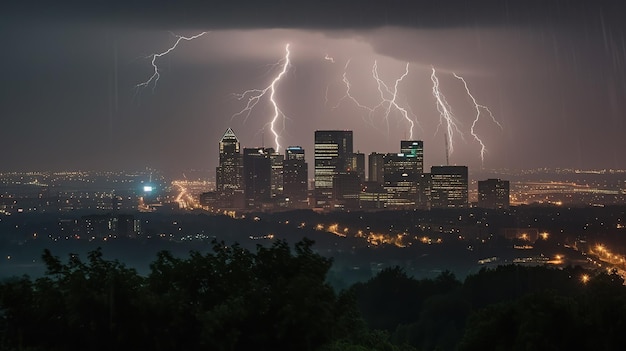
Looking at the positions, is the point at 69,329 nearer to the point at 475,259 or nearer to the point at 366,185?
the point at 475,259

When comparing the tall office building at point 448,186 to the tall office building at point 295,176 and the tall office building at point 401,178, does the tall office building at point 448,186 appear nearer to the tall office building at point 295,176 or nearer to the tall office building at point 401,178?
the tall office building at point 401,178

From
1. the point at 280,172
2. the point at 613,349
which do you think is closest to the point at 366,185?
the point at 280,172

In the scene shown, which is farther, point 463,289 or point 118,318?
point 463,289

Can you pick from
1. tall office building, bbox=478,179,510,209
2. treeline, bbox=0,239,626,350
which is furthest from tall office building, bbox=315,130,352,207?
treeline, bbox=0,239,626,350

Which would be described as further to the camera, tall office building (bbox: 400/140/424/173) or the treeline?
tall office building (bbox: 400/140/424/173)

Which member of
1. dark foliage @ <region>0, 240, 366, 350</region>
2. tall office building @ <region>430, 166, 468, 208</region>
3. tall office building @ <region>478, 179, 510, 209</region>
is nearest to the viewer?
dark foliage @ <region>0, 240, 366, 350</region>

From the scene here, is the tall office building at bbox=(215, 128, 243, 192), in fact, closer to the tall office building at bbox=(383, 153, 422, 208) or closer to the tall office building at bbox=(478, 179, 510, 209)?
the tall office building at bbox=(383, 153, 422, 208)

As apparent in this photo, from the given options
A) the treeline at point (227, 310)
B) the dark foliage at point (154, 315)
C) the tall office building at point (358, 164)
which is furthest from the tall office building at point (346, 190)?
the dark foliage at point (154, 315)
